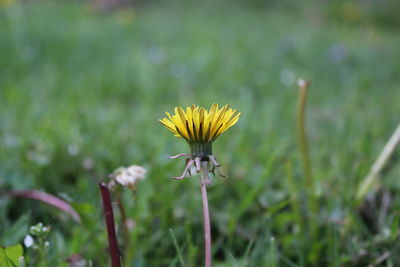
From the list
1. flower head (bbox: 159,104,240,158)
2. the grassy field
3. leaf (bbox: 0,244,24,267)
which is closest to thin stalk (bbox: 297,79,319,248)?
the grassy field

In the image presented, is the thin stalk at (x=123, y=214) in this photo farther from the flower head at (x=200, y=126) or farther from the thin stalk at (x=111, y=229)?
the flower head at (x=200, y=126)

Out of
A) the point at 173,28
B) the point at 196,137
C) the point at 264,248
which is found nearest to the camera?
the point at 196,137

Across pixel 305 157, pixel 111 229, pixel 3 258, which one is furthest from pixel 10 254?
pixel 305 157

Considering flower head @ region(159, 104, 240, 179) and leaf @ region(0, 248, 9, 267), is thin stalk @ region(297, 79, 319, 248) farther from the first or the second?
leaf @ region(0, 248, 9, 267)

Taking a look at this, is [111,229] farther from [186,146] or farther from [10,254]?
[186,146]

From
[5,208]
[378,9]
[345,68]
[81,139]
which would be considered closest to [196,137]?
[5,208]

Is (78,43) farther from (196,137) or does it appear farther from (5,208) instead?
(196,137)
